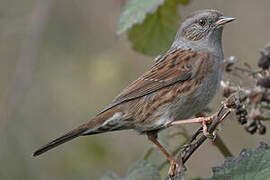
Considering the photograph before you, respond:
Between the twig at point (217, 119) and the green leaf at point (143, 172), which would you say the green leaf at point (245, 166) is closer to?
the twig at point (217, 119)

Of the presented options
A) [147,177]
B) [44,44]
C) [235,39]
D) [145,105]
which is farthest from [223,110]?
[44,44]

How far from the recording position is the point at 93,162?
15.4 ft

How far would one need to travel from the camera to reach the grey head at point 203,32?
392cm

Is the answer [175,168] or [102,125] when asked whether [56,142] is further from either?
[175,168]

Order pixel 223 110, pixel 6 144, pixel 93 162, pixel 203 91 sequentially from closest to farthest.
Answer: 1. pixel 223 110
2. pixel 203 91
3. pixel 93 162
4. pixel 6 144

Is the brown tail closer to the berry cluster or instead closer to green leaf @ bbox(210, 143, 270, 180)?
green leaf @ bbox(210, 143, 270, 180)

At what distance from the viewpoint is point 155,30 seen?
3879mm

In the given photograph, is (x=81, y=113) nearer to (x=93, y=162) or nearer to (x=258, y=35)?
(x=93, y=162)

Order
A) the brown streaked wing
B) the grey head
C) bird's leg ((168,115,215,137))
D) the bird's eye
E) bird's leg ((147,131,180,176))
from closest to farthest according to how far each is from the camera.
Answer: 1. bird's leg ((168,115,215,137))
2. bird's leg ((147,131,180,176))
3. the brown streaked wing
4. the grey head
5. the bird's eye

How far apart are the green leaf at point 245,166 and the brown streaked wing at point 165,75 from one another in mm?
1238

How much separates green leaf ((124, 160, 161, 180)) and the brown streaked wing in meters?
0.76

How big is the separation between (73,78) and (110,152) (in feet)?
3.85

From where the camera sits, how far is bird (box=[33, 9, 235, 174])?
3553mm

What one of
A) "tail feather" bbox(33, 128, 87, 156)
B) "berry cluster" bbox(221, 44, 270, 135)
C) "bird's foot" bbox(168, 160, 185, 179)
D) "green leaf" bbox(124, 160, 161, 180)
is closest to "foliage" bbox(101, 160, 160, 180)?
"green leaf" bbox(124, 160, 161, 180)
